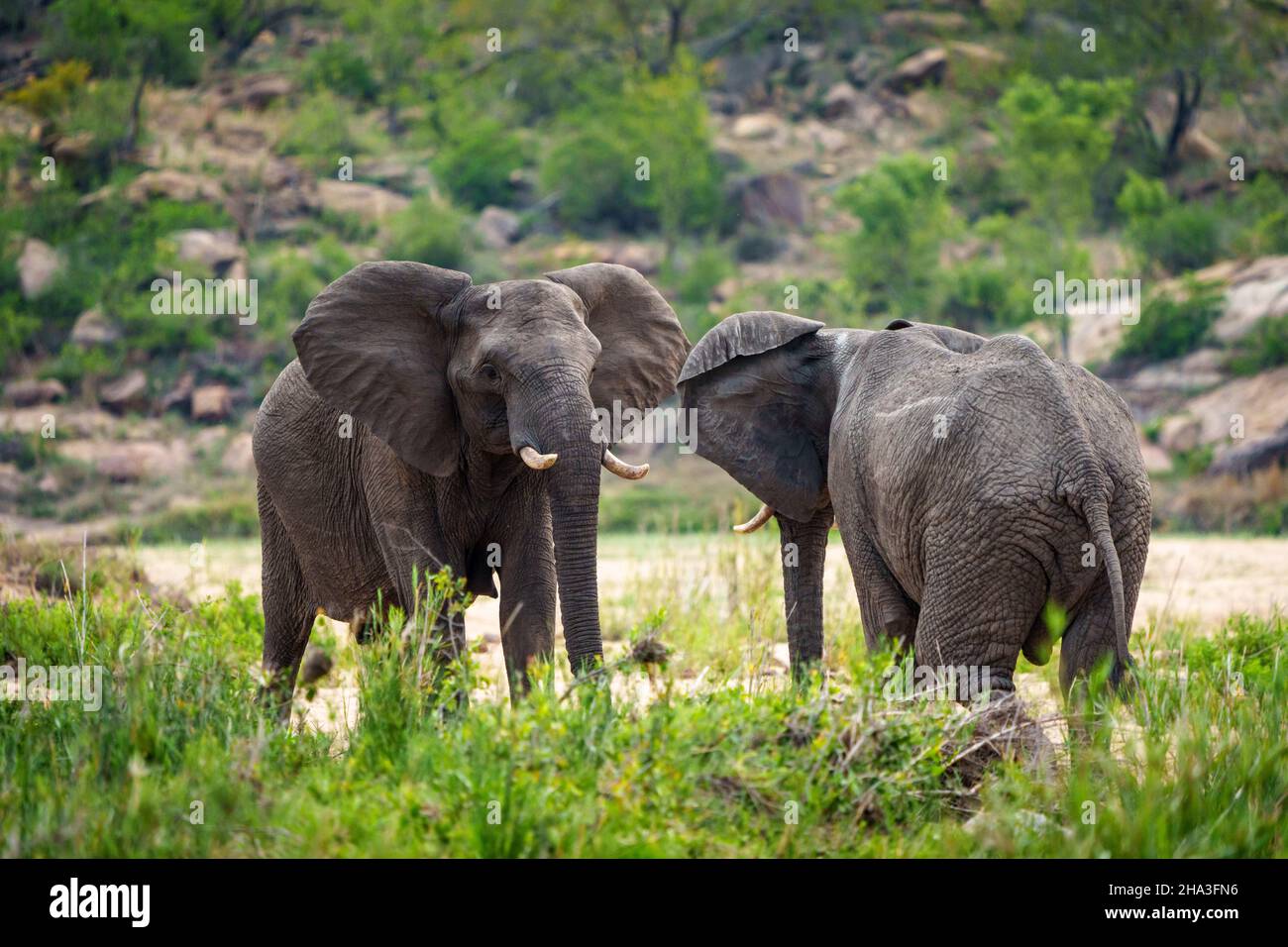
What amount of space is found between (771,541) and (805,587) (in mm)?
4551

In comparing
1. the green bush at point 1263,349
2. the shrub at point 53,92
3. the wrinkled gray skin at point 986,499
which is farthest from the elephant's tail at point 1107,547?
the shrub at point 53,92

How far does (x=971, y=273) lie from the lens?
33125 millimetres

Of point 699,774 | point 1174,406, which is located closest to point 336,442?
point 699,774

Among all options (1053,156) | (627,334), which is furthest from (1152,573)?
(1053,156)

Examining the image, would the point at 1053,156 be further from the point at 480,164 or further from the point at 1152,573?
the point at 1152,573

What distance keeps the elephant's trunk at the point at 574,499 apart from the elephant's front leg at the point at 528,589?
0.38m

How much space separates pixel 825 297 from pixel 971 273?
3.26 m

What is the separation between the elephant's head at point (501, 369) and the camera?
6949 mm

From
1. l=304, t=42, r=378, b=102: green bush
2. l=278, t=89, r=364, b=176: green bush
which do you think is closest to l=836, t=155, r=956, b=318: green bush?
l=278, t=89, r=364, b=176: green bush

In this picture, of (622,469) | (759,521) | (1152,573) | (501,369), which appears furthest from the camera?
(1152,573)

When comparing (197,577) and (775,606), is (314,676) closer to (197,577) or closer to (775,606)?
(775,606)

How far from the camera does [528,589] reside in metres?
7.56

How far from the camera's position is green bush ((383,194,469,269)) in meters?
34.7

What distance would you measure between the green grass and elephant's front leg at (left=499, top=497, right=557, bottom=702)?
81 cm
